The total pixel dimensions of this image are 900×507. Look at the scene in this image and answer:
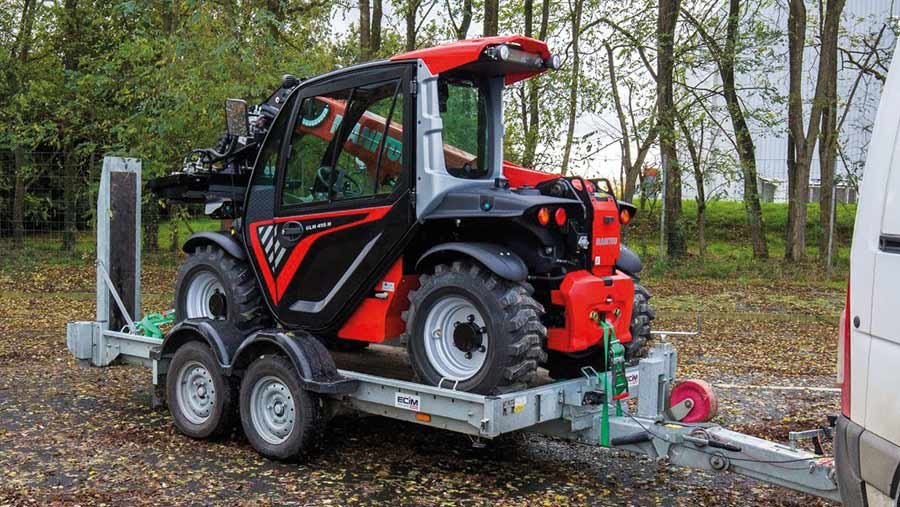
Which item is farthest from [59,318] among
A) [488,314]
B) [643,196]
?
[643,196]

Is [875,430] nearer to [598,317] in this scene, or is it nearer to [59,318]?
[598,317]

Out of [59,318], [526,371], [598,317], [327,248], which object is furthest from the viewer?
[59,318]

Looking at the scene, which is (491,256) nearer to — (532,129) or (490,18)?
(490,18)

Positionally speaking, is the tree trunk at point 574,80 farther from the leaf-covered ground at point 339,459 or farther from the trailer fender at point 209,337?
the trailer fender at point 209,337

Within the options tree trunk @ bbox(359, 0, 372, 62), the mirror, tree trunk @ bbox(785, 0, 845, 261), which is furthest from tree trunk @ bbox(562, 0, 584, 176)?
the mirror

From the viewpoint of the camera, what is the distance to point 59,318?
12305 mm

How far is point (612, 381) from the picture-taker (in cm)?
535

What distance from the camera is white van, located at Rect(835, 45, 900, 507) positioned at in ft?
10.7

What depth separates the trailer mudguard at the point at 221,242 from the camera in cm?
680

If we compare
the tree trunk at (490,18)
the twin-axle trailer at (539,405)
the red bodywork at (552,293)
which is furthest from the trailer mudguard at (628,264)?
the tree trunk at (490,18)

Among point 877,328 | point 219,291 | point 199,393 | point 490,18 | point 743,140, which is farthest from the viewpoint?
point 743,140

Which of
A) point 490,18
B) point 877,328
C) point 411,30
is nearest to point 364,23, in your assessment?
point 490,18

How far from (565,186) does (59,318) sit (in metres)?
9.03

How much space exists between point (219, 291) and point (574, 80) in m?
12.1
